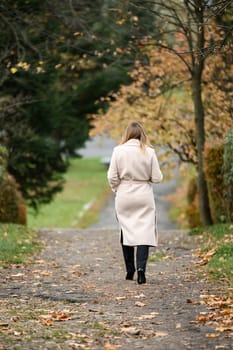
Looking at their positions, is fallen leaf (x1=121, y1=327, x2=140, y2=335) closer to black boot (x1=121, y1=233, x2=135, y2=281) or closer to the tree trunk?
black boot (x1=121, y1=233, x2=135, y2=281)

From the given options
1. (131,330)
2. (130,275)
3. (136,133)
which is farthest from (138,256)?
(131,330)

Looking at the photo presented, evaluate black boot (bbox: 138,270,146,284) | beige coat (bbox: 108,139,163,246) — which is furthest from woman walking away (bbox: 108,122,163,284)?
black boot (bbox: 138,270,146,284)

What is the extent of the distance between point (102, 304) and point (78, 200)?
102ft

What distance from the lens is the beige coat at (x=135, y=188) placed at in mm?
10375

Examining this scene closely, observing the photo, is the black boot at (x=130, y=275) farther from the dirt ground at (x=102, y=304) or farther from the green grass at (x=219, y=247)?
the green grass at (x=219, y=247)

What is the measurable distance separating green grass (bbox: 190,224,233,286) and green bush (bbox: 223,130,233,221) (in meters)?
0.42

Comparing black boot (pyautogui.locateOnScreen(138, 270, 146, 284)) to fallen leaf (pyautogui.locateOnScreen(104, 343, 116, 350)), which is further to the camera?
black boot (pyautogui.locateOnScreen(138, 270, 146, 284))

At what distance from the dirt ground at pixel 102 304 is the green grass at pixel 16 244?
11.1 inches

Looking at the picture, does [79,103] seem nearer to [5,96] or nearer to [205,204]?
[5,96]

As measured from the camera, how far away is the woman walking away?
10.4m

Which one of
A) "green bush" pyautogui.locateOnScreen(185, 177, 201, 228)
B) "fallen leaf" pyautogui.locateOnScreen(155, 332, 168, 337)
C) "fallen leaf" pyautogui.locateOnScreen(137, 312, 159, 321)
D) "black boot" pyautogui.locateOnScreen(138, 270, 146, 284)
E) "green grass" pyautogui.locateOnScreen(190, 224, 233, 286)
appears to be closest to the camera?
"fallen leaf" pyautogui.locateOnScreen(155, 332, 168, 337)

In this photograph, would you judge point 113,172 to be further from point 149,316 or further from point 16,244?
point 16,244

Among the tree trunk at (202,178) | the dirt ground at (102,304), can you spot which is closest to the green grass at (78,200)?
the tree trunk at (202,178)

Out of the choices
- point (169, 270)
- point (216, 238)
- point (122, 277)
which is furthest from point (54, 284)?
point (216, 238)
